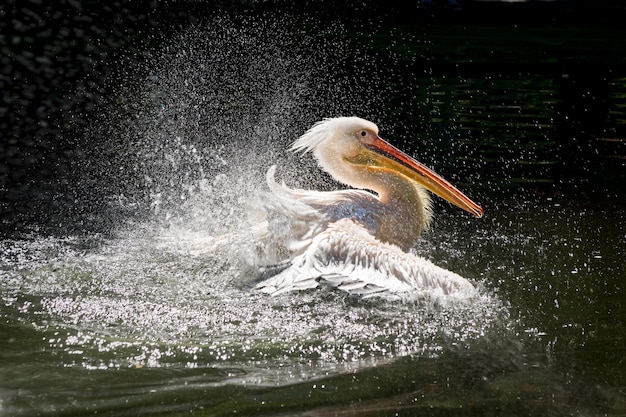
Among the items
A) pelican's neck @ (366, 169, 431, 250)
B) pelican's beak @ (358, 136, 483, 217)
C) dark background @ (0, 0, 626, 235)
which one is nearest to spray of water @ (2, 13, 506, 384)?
dark background @ (0, 0, 626, 235)

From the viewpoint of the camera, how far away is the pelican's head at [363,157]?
488 centimetres

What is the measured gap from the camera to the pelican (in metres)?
4.18

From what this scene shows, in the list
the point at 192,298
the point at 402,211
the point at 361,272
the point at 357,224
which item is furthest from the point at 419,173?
the point at 192,298

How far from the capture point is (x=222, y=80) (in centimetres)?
1207

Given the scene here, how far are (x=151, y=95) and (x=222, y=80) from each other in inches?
75.9

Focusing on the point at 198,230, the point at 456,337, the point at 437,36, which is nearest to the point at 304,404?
the point at 456,337

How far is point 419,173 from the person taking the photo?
4887mm

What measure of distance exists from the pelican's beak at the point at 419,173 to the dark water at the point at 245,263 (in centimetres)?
47

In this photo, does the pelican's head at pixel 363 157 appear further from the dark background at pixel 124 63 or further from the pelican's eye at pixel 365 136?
the dark background at pixel 124 63

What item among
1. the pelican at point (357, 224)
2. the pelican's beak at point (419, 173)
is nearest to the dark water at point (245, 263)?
the pelican at point (357, 224)

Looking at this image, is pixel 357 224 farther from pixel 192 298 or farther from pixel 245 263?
pixel 192 298

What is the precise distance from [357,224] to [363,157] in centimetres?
60

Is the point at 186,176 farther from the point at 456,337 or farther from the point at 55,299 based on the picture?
the point at 456,337

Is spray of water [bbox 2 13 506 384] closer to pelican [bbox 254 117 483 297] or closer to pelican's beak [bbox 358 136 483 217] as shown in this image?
pelican [bbox 254 117 483 297]
